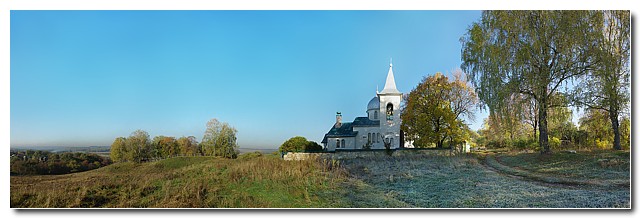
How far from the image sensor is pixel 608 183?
5.29m

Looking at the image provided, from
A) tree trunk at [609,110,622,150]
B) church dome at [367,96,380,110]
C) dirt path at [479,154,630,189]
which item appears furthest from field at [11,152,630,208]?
church dome at [367,96,380,110]

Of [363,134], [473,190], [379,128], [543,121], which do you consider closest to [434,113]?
[379,128]

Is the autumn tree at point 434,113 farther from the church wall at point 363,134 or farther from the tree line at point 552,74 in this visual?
the tree line at point 552,74

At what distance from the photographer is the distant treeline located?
5320mm

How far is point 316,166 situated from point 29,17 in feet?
15.4

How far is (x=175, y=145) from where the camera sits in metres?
5.93

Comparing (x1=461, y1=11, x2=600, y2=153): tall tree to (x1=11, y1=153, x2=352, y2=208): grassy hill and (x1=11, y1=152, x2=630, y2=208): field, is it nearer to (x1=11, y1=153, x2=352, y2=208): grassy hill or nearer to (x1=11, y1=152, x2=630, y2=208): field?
(x1=11, y1=152, x2=630, y2=208): field

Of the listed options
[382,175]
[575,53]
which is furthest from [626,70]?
[382,175]

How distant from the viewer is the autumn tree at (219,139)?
5984 mm

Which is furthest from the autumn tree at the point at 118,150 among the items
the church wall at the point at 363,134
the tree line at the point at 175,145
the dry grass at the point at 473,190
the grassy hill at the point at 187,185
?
the church wall at the point at 363,134

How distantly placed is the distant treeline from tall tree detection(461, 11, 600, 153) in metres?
6.38

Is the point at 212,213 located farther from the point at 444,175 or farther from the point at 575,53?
the point at 575,53

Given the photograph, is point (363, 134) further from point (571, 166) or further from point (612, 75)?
point (612, 75)

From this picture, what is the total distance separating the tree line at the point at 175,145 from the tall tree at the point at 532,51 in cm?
444
